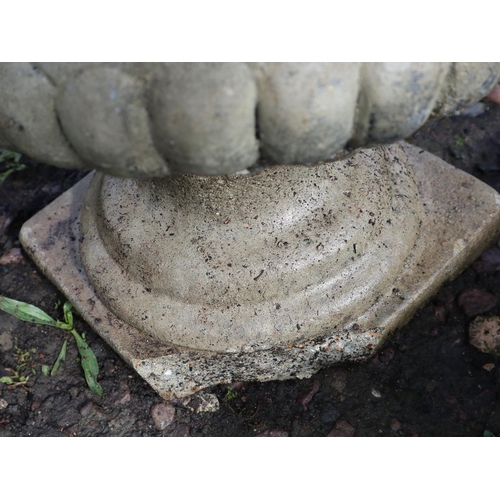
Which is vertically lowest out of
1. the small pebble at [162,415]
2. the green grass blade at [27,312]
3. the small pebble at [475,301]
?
the small pebble at [162,415]

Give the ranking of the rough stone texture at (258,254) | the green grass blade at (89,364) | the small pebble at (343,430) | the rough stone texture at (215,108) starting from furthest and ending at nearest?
the green grass blade at (89,364) → the small pebble at (343,430) → the rough stone texture at (258,254) → the rough stone texture at (215,108)

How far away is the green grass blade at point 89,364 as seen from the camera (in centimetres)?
198

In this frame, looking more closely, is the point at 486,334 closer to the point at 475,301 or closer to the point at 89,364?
the point at 475,301

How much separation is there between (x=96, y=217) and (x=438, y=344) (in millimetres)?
1130

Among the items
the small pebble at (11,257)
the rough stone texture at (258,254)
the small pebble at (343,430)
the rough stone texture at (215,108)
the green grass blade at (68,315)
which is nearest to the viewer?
the rough stone texture at (215,108)

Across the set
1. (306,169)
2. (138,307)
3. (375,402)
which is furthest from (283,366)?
(306,169)

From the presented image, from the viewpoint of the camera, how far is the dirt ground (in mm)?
1878

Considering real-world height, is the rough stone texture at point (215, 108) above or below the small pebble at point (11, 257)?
Answer: above

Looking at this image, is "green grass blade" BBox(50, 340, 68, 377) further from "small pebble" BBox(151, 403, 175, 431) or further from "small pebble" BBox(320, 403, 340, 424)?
"small pebble" BBox(320, 403, 340, 424)

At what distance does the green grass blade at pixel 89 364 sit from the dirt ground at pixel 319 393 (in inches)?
0.9

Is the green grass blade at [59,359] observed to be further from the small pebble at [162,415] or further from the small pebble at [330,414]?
the small pebble at [330,414]

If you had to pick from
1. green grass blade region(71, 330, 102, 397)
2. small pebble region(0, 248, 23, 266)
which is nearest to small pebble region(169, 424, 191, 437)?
green grass blade region(71, 330, 102, 397)

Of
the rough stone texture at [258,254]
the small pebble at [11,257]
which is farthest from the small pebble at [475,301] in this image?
the small pebble at [11,257]

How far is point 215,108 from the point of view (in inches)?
Result: 41.5
